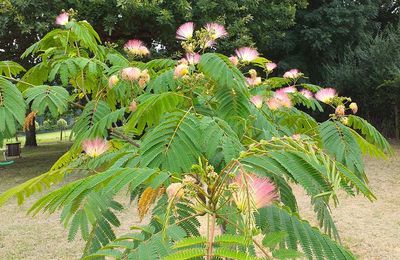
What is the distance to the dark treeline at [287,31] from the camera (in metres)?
8.97

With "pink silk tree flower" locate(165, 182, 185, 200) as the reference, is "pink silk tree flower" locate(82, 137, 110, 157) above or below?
above

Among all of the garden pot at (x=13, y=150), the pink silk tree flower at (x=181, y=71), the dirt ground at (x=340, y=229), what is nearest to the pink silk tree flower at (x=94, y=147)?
the pink silk tree flower at (x=181, y=71)

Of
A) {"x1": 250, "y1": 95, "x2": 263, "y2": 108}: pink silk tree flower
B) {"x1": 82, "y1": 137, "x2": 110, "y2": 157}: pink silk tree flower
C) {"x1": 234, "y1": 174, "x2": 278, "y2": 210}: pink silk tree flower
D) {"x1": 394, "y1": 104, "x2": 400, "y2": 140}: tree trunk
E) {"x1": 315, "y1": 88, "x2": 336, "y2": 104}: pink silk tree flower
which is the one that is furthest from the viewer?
{"x1": 394, "y1": 104, "x2": 400, "y2": 140}: tree trunk

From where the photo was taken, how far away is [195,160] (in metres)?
1.37

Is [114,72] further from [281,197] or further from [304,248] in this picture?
[304,248]

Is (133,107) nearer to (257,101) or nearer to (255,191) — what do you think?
(257,101)

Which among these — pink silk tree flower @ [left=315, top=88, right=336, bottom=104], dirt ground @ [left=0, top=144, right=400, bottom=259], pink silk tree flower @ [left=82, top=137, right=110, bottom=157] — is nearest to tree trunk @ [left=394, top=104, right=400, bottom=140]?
dirt ground @ [left=0, top=144, right=400, bottom=259]

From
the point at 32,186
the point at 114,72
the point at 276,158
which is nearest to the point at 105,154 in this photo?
the point at 32,186

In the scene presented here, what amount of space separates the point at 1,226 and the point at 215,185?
5963 millimetres

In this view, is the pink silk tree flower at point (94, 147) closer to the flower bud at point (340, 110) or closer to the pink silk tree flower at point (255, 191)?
the pink silk tree flower at point (255, 191)

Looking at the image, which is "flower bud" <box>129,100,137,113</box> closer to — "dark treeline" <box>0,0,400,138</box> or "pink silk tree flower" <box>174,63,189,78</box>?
"pink silk tree flower" <box>174,63,189,78</box>

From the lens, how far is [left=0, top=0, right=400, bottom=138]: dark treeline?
8969 mm

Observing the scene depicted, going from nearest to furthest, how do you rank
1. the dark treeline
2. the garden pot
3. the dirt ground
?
the dirt ground, the dark treeline, the garden pot

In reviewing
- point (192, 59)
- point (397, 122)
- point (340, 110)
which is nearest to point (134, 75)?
point (192, 59)
